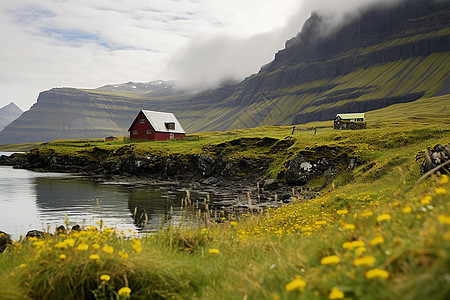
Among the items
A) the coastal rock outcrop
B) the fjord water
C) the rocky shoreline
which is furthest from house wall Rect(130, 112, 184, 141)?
the coastal rock outcrop

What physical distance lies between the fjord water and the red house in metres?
42.1

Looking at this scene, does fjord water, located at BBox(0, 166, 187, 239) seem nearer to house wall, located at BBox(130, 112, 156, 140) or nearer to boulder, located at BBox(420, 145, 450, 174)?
boulder, located at BBox(420, 145, 450, 174)

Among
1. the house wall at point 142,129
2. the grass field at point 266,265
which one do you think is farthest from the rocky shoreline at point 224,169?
the grass field at point 266,265

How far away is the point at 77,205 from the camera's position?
29672mm

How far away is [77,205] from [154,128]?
56308mm

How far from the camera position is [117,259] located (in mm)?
4902

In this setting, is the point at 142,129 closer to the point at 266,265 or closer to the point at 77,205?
the point at 77,205

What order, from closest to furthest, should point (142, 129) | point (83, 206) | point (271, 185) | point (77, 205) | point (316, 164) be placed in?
point (83, 206), point (77, 205), point (316, 164), point (271, 185), point (142, 129)

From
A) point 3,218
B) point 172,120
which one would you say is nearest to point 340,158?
point 3,218

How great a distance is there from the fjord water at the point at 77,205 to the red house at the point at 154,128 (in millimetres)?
42055

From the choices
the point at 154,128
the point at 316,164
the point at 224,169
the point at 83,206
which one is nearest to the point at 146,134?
the point at 154,128

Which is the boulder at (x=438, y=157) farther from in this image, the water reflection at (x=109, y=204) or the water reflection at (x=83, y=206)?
the water reflection at (x=109, y=204)

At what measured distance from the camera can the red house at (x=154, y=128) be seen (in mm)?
85438

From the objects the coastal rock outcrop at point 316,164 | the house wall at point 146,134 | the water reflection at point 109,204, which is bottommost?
the water reflection at point 109,204
